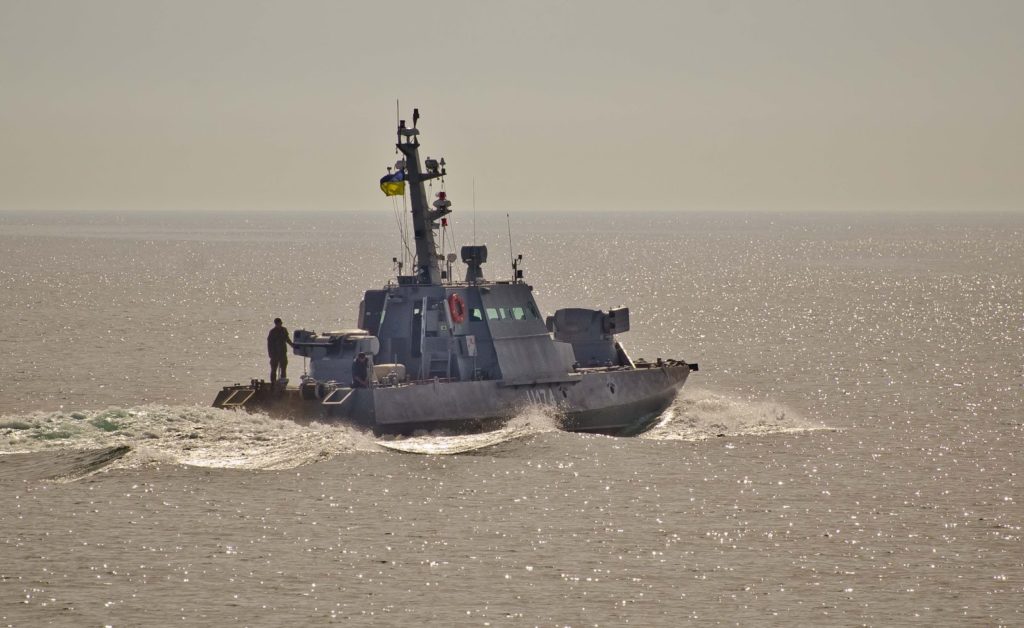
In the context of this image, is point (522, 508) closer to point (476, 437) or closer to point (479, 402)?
point (476, 437)

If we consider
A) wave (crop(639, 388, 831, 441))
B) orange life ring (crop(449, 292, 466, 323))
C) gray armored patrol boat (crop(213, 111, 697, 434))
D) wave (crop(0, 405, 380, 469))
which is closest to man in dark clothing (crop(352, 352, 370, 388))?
gray armored patrol boat (crop(213, 111, 697, 434))

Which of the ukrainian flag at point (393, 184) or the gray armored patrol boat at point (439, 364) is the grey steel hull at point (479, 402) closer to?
the gray armored patrol boat at point (439, 364)

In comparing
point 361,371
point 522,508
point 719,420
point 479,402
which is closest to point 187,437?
point 361,371

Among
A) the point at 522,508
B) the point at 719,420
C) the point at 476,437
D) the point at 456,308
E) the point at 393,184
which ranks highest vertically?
the point at 393,184

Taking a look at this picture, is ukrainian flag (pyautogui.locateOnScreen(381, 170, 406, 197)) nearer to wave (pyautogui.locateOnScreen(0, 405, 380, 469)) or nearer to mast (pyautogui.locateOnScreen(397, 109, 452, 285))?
mast (pyautogui.locateOnScreen(397, 109, 452, 285))

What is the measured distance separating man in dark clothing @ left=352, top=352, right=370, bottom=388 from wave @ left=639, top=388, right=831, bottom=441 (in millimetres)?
7260

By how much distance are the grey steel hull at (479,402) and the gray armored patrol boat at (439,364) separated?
0.07 feet

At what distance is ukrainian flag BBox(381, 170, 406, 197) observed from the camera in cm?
3834

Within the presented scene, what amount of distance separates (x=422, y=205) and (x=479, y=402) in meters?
5.39

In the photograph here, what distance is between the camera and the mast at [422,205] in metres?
38.6

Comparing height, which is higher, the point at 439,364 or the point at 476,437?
the point at 439,364

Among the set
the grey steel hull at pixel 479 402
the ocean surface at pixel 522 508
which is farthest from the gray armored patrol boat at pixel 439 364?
the ocean surface at pixel 522 508

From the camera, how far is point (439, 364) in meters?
37.4

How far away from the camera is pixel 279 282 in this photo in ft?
376
